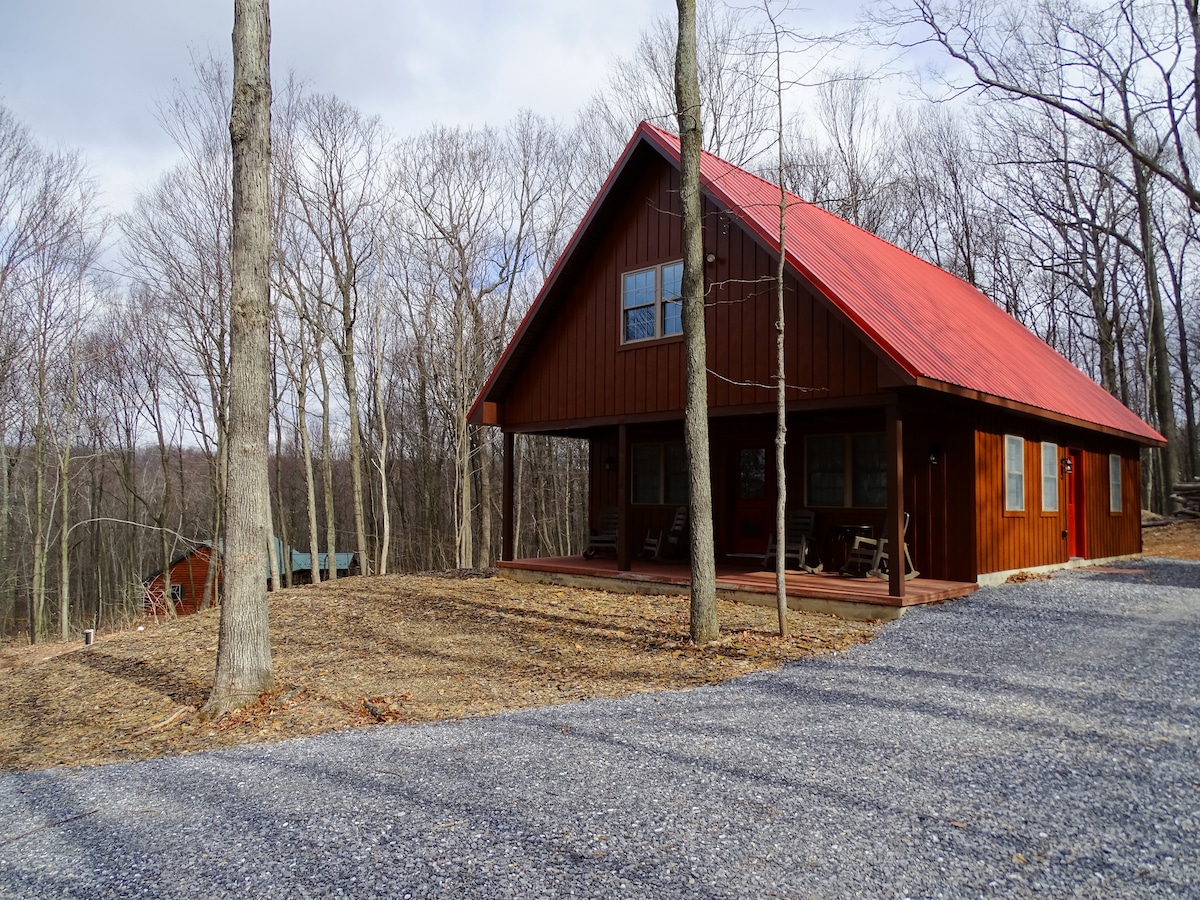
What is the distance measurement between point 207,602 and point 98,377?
719cm

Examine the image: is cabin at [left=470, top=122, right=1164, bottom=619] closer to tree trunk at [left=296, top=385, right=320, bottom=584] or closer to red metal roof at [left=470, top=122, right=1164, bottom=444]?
red metal roof at [left=470, top=122, right=1164, bottom=444]

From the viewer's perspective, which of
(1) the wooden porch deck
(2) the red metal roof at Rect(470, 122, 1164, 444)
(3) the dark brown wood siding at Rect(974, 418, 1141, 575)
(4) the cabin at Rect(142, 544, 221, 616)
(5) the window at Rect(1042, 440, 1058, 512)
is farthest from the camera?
(4) the cabin at Rect(142, 544, 221, 616)

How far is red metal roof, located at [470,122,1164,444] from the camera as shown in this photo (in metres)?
8.92

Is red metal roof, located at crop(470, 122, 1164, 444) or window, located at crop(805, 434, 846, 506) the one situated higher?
red metal roof, located at crop(470, 122, 1164, 444)

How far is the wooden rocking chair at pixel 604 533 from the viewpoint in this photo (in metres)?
13.7

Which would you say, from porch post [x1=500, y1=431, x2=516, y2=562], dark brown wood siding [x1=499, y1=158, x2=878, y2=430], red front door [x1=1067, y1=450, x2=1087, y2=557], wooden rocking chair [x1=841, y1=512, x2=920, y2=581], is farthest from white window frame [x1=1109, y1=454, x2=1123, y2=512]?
porch post [x1=500, y1=431, x2=516, y2=562]

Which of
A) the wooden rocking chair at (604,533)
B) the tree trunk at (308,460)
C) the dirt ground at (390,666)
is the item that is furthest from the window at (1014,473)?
the tree trunk at (308,460)

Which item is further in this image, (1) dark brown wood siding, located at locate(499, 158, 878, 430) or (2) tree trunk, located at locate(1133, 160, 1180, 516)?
(2) tree trunk, located at locate(1133, 160, 1180, 516)

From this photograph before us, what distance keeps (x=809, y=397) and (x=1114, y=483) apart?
8808 millimetres

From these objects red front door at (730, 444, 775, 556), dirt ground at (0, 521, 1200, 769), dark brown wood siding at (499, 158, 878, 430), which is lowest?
dirt ground at (0, 521, 1200, 769)

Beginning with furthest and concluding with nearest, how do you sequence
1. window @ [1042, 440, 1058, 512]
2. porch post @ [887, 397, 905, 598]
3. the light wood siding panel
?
the light wood siding panel → window @ [1042, 440, 1058, 512] → porch post @ [887, 397, 905, 598]

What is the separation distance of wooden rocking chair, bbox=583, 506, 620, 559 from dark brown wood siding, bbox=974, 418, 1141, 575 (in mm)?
5951

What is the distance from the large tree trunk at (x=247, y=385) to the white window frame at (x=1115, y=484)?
47.3 ft

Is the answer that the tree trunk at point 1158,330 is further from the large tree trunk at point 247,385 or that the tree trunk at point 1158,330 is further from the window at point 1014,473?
the large tree trunk at point 247,385
